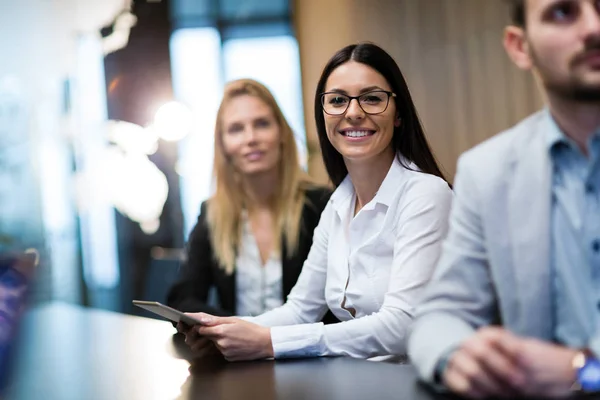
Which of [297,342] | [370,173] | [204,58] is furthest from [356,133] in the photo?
[204,58]

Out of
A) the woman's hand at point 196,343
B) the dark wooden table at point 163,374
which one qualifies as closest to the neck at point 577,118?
the dark wooden table at point 163,374

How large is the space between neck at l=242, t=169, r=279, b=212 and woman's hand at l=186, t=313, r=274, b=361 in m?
0.95

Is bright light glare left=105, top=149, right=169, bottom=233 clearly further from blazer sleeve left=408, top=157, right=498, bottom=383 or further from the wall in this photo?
blazer sleeve left=408, top=157, right=498, bottom=383

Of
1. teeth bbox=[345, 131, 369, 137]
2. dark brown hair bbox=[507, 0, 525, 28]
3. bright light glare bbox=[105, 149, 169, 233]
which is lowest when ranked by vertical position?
bright light glare bbox=[105, 149, 169, 233]

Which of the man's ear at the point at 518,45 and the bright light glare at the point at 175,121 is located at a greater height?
the man's ear at the point at 518,45

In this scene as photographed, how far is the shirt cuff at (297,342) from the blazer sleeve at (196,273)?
0.92 meters

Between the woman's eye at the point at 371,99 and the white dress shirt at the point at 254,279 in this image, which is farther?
the white dress shirt at the point at 254,279

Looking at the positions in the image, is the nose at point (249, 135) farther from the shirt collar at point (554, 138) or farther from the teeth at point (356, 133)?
the shirt collar at point (554, 138)

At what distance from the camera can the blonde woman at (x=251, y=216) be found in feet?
7.52

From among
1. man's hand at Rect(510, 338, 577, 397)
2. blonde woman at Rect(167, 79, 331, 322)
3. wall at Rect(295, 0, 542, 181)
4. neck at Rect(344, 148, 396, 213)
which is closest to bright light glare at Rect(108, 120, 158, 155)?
wall at Rect(295, 0, 542, 181)

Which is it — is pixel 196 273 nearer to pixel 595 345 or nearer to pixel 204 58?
pixel 595 345

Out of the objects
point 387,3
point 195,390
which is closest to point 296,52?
point 387,3

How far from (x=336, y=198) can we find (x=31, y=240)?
3.76m

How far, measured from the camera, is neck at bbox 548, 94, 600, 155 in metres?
1.03
